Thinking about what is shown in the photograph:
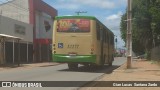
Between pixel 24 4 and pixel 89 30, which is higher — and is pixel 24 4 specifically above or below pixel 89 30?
above

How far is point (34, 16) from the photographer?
58.3m

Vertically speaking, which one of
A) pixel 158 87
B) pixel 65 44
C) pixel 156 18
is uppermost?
pixel 156 18

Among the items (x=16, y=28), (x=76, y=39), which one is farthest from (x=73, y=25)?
(x=16, y=28)

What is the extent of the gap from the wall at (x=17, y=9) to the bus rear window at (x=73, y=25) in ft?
96.3

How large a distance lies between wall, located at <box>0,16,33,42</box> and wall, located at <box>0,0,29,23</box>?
78.5 inches

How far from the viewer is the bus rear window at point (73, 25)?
28.5m

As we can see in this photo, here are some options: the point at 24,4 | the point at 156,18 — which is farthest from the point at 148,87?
the point at 24,4

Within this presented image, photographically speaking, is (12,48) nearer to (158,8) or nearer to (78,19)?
(158,8)

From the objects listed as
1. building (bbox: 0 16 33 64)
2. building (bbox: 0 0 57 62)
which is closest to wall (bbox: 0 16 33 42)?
building (bbox: 0 16 33 64)

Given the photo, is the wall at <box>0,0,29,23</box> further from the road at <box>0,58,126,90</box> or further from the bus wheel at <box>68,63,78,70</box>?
the road at <box>0,58,126,90</box>

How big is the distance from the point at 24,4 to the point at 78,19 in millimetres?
30205

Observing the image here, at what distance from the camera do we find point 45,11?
64938 mm

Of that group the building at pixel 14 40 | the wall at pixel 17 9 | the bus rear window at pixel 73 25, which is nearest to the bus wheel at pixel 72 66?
the bus rear window at pixel 73 25

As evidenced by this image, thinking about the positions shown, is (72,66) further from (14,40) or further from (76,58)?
(14,40)
